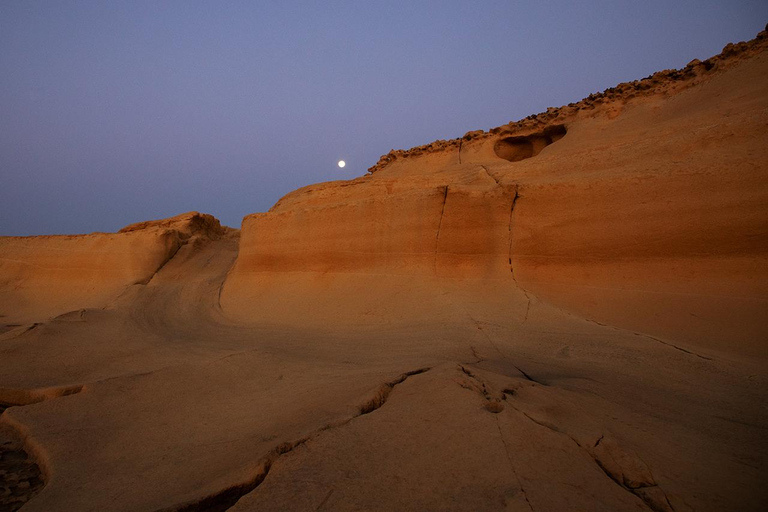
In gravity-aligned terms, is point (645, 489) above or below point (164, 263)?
below

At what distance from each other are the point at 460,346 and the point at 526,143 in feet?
21.6

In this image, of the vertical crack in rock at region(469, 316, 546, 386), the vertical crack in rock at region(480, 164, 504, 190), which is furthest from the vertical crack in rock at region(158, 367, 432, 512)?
the vertical crack in rock at region(480, 164, 504, 190)

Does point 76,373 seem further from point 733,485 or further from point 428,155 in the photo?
point 428,155

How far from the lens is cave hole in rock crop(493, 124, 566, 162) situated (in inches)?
304

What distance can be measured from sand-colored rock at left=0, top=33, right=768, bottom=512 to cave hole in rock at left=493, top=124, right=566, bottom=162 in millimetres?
391

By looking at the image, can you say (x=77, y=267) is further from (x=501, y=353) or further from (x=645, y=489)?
(x=645, y=489)

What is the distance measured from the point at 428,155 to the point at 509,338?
257 inches

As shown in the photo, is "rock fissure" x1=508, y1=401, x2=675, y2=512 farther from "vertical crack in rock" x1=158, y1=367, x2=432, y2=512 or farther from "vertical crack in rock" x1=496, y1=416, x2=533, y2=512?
"vertical crack in rock" x1=158, y1=367, x2=432, y2=512

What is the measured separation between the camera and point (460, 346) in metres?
2.87

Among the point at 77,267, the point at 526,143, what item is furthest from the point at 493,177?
the point at 77,267

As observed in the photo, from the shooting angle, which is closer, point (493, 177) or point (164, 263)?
point (493, 177)

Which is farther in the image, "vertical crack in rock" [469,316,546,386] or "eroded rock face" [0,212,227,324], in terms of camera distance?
"eroded rock face" [0,212,227,324]

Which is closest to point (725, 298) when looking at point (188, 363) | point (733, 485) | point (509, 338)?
point (509, 338)

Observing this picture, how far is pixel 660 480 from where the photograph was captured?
3.84 feet
